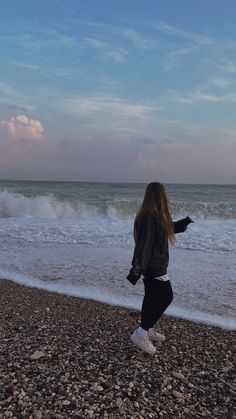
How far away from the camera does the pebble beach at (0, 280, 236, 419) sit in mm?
3721

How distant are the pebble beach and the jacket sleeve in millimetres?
992

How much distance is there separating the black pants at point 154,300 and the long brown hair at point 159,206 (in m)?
0.49

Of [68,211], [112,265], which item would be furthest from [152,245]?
[68,211]

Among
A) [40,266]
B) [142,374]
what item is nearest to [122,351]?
[142,374]

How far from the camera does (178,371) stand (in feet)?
14.7

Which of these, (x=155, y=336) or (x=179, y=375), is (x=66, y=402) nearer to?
(x=179, y=375)

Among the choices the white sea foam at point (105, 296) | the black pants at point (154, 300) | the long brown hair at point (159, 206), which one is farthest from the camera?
the white sea foam at point (105, 296)

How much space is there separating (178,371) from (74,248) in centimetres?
820

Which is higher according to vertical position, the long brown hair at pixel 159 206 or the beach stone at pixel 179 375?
the long brown hair at pixel 159 206

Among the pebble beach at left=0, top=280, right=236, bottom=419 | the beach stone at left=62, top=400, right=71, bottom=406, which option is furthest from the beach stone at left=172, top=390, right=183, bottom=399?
the beach stone at left=62, top=400, right=71, bottom=406

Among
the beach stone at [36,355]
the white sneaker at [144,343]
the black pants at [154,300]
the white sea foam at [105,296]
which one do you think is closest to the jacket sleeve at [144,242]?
the black pants at [154,300]

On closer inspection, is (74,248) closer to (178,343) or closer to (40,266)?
(40,266)

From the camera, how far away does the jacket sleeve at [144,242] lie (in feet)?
15.3

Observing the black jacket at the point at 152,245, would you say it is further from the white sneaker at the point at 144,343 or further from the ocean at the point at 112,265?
the ocean at the point at 112,265
